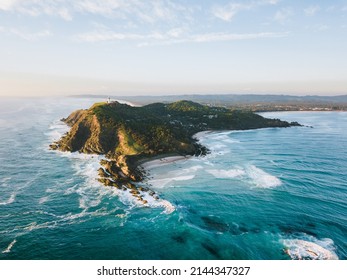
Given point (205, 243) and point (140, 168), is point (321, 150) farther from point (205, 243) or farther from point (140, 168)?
point (205, 243)

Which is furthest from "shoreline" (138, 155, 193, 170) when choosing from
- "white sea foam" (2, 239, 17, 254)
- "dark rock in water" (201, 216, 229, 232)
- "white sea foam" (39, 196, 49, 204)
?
"white sea foam" (2, 239, 17, 254)

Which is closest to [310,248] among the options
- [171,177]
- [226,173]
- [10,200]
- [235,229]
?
[235,229]

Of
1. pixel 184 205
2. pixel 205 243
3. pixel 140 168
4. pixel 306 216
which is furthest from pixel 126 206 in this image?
pixel 306 216

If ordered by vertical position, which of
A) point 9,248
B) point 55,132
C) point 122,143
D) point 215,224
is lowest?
point 55,132

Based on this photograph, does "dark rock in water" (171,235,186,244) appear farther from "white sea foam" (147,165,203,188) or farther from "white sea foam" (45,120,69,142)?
"white sea foam" (45,120,69,142)

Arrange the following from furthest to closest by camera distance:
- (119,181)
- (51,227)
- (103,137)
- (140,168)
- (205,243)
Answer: (103,137) → (140,168) → (119,181) → (51,227) → (205,243)

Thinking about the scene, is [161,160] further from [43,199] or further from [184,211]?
[43,199]
